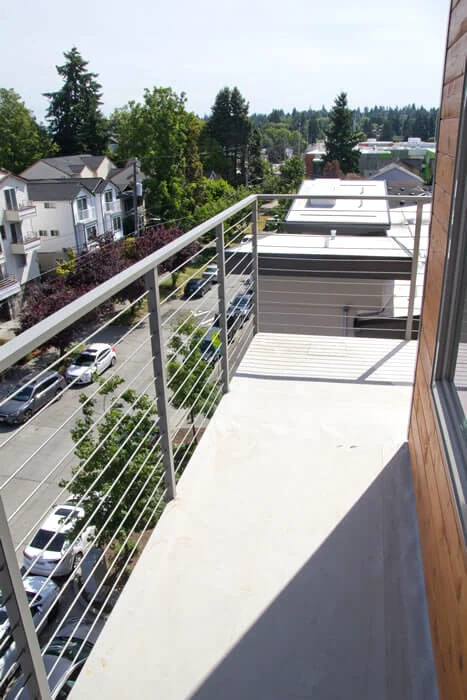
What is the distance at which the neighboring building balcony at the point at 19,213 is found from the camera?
773 inches

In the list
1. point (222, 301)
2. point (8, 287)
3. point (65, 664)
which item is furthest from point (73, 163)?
point (222, 301)

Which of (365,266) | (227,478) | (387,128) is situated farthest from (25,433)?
(387,128)

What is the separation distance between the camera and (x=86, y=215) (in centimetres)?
2403

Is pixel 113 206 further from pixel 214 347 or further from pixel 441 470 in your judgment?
pixel 441 470

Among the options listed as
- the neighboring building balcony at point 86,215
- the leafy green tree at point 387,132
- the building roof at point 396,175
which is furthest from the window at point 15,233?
the leafy green tree at point 387,132

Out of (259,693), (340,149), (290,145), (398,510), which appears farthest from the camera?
(290,145)

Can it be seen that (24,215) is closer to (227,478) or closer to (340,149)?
(227,478)

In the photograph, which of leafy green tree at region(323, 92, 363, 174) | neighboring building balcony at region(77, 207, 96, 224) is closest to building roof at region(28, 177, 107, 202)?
neighboring building balcony at region(77, 207, 96, 224)

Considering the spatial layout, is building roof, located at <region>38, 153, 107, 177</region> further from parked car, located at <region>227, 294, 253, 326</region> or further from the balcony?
the balcony

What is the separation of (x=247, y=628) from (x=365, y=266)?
541cm

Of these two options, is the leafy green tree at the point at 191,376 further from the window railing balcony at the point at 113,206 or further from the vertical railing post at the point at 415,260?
the window railing balcony at the point at 113,206

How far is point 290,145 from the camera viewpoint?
3312 inches

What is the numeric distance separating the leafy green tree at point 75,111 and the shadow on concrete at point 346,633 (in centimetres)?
3859

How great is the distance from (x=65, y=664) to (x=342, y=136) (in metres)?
45.1
